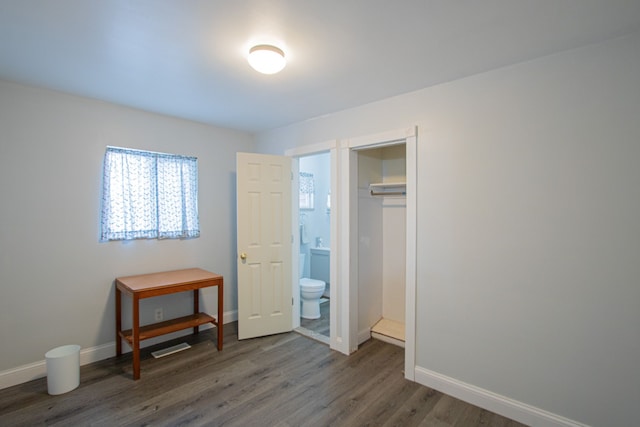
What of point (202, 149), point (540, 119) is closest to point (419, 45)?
point (540, 119)

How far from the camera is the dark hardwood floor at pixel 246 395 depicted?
2074 millimetres

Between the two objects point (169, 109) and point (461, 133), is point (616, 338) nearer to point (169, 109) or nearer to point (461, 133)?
point (461, 133)

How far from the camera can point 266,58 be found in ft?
6.11

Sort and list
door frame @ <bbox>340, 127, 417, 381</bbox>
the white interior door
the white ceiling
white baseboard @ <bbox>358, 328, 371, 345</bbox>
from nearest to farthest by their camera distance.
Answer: the white ceiling, door frame @ <bbox>340, 127, 417, 381</bbox>, white baseboard @ <bbox>358, 328, 371, 345</bbox>, the white interior door

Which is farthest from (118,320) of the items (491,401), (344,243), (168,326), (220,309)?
(491,401)

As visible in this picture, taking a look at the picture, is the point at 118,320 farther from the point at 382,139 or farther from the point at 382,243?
the point at 382,139

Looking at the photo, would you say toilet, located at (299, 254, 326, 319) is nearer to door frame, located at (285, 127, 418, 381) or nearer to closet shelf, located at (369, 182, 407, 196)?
Result: door frame, located at (285, 127, 418, 381)

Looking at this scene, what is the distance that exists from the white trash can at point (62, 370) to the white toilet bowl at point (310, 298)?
233cm

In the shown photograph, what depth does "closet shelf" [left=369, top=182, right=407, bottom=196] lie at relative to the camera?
334 cm

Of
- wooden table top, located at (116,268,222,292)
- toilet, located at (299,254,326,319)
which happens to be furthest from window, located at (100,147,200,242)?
toilet, located at (299,254,326,319)

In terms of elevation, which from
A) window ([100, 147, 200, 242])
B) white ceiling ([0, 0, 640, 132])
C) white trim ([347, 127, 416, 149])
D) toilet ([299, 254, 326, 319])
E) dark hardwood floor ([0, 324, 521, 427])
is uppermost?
white ceiling ([0, 0, 640, 132])

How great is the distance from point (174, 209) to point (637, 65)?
384 cm

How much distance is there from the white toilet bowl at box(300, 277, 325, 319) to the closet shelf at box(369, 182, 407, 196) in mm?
1467

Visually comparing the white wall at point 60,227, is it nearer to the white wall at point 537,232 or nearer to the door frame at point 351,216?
the door frame at point 351,216
